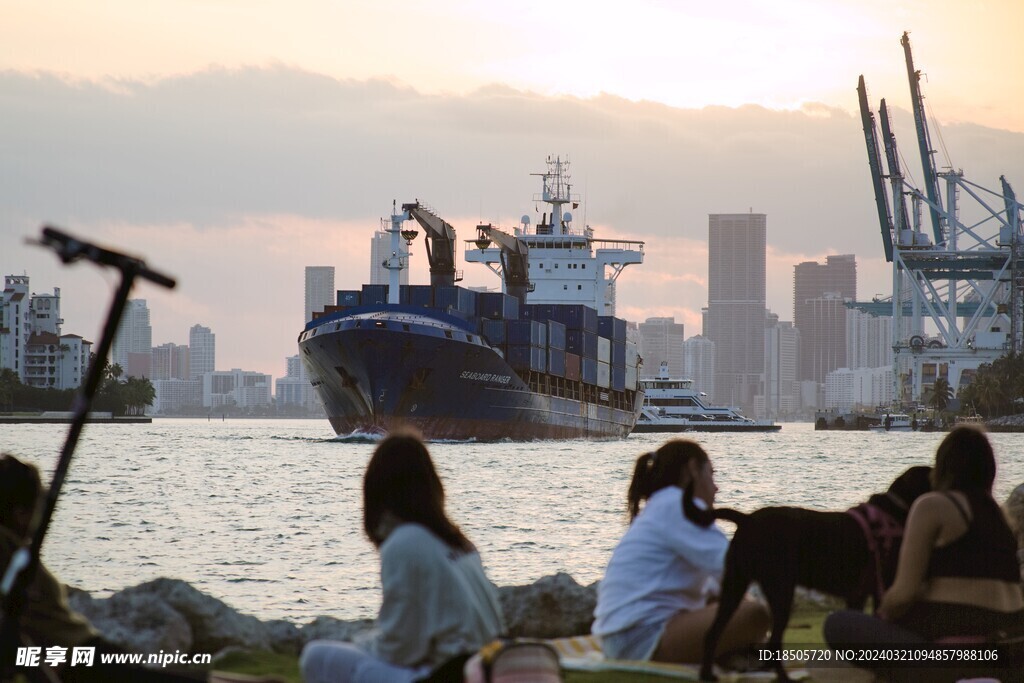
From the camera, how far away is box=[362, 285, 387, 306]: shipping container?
4941 cm

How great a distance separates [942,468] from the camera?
4.88 meters

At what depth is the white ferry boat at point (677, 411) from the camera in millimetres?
93375

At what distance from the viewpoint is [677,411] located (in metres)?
96.6

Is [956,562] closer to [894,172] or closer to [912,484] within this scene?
[912,484]

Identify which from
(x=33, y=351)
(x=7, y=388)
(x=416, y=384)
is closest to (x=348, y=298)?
(x=416, y=384)

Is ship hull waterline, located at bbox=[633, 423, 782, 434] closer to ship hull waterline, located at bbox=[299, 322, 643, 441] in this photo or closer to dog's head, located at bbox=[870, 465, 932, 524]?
ship hull waterline, located at bbox=[299, 322, 643, 441]

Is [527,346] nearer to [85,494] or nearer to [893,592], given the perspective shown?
[85,494]

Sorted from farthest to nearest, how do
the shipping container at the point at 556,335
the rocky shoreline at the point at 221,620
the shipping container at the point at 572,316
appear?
1. the shipping container at the point at 572,316
2. the shipping container at the point at 556,335
3. the rocky shoreline at the point at 221,620

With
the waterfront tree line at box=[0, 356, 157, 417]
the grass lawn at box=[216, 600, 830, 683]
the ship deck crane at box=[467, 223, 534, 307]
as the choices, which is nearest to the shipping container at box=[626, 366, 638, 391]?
the ship deck crane at box=[467, 223, 534, 307]

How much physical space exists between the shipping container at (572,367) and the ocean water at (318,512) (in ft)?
30.0

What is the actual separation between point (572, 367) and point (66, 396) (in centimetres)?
7764

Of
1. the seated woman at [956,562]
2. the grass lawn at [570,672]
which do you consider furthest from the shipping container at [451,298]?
the seated woman at [956,562]

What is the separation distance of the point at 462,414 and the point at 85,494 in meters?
20.8

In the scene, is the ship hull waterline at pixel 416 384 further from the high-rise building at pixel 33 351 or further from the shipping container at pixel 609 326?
the high-rise building at pixel 33 351
